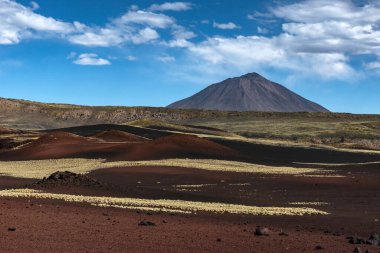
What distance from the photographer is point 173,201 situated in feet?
106

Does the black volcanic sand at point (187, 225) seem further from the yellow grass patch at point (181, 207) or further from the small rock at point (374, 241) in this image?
the yellow grass patch at point (181, 207)

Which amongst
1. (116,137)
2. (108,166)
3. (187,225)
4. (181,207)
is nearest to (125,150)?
(108,166)

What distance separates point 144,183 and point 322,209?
18.7 meters

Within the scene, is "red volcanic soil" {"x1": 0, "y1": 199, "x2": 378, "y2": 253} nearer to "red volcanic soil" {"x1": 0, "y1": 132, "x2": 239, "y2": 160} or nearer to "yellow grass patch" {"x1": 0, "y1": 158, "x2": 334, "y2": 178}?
"yellow grass patch" {"x1": 0, "y1": 158, "x2": 334, "y2": 178}

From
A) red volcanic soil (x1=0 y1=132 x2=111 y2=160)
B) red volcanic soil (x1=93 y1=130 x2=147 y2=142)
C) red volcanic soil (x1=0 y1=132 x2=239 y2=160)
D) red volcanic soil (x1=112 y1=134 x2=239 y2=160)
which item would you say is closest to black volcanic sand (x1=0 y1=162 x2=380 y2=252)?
red volcanic soil (x1=112 y1=134 x2=239 y2=160)

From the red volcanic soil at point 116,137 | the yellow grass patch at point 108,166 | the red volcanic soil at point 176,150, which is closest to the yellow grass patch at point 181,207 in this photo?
the yellow grass patch at point 108,166

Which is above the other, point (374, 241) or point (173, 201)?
point (374, 241)

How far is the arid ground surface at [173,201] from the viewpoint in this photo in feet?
58.7

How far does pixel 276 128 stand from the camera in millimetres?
159750

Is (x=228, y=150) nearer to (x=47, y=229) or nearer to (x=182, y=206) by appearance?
(x=182, y=206)

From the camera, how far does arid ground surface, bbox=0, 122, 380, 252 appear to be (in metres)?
17.9

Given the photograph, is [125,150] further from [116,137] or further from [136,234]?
[136,234]

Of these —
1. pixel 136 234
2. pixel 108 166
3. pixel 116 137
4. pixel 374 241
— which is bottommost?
pixel 108 166

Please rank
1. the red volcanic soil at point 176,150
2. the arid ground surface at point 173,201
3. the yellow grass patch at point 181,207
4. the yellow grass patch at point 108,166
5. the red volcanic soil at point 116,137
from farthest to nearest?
the red volcanic soil at point 116,137
the red volcanic soil at point 176,150
the yellow grass patch at point 108,166
the yellow grass patch at point 181,207
the arid ground surface at point 173,201
